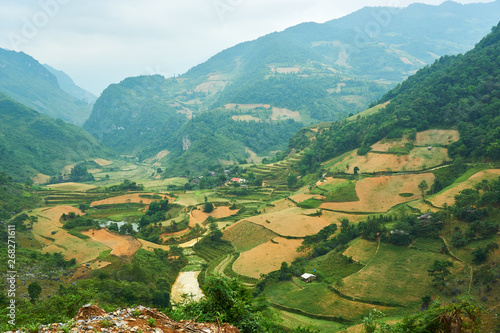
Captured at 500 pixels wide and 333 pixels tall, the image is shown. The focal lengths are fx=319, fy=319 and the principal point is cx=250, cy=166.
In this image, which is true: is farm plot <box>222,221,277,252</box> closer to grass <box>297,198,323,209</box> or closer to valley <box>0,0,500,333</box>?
valley <box>0,0,500,333</box>

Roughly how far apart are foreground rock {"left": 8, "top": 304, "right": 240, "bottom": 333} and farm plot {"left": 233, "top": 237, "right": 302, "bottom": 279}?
23.6 m

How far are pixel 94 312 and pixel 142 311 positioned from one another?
1285mm

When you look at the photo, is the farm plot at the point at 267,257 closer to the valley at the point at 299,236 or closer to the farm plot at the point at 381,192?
the valley at the point at 299,236

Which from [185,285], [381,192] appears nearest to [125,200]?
[185,285]

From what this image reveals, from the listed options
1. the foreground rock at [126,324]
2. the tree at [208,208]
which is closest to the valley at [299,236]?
the tree at [208,208]

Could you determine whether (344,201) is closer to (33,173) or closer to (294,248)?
(294,248)

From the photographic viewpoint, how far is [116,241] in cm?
4025

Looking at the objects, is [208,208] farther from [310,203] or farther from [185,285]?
[185,285]

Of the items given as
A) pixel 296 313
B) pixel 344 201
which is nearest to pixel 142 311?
pixel 296 313

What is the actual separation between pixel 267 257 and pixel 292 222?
7268 mm

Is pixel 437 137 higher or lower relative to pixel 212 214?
higher

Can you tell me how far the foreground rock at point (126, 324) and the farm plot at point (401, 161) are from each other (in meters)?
42.6

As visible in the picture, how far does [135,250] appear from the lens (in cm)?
3797

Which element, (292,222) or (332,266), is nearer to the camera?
(332,266)
